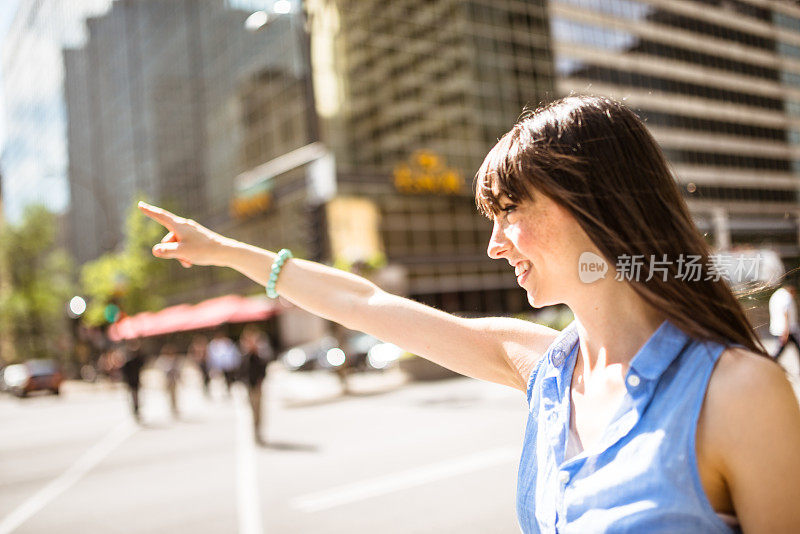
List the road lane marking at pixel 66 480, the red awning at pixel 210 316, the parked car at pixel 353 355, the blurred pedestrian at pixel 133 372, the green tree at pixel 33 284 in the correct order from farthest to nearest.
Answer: the green tree at pixel 33 284 < the red awning at pixel 210 316 < the parked car at pixel 353 355 < the blurred pedestrian at pixel 133 372 < the road lane marking at pixel 66 480

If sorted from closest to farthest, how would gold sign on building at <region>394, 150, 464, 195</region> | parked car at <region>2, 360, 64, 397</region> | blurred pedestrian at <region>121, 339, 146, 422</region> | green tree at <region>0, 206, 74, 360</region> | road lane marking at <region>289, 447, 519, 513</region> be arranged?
1. road lane marking at <region>289, 447, 519, 513</region>
2. blurred pedestrian at <region>121, 339, 146, 422</region>
3. parked car at <region>2, 360, 64, 397</region>
4. gold sign on building at <region>394, 150, 464, 195</region>
5. green tree at <region>0, 206, 74, 360</region>

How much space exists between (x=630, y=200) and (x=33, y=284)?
53574 millimetres

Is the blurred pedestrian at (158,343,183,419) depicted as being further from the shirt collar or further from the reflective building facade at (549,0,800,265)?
the shirt collar

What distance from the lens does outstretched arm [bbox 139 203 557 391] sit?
1653 mm

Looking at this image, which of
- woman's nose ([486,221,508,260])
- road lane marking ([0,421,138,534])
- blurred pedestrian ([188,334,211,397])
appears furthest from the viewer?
blurred pedestrian ([188,334,211,397])

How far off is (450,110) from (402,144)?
3.12m

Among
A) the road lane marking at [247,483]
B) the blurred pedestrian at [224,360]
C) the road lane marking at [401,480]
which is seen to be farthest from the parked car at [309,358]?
the road lane marking at [401,480]

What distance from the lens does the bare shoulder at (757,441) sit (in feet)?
3.13

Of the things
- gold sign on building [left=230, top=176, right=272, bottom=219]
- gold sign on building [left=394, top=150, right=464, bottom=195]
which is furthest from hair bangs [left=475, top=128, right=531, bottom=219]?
gold sign on building [left=230, top=176, right=272, bottom=219]

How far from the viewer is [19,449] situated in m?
12.7

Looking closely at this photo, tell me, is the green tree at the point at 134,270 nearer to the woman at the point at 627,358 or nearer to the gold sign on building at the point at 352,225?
the gold sign on building at the point at 352,225

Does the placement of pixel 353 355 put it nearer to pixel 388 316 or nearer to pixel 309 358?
pixel 309 358

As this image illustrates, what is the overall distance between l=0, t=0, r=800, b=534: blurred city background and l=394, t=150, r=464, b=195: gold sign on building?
0.37ft

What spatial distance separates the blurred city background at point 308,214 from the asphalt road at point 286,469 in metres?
0.06
